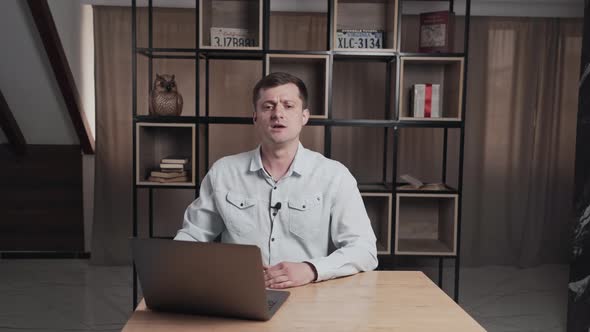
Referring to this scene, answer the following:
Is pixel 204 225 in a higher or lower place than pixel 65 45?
lower

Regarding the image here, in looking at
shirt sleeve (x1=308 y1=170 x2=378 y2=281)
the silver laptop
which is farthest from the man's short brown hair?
the silver laptop

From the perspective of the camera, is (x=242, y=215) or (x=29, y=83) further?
(x=29, y=83)

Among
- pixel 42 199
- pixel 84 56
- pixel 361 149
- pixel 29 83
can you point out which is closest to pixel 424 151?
pixel 361 149

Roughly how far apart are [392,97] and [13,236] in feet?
11.2

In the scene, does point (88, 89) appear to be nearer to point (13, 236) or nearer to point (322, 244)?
point (13, 236)

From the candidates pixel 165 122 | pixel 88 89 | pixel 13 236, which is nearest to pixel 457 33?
pixel 165 122

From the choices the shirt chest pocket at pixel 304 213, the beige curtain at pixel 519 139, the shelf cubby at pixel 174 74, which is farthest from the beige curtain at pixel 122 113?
the shirt chest pocket at pixel 304 213

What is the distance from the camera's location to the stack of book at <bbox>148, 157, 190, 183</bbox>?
3596 millimetres

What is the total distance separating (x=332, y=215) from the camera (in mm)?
2076

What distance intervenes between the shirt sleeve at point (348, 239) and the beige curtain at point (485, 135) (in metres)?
2.60

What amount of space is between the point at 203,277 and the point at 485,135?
3949mm

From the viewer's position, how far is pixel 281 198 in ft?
6.79

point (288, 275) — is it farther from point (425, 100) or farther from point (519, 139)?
point (519, 139)

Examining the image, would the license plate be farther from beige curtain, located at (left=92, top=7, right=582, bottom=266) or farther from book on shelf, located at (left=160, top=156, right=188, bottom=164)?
book on shelf, located at (left=160, top=156, right=188, bottom=164)
